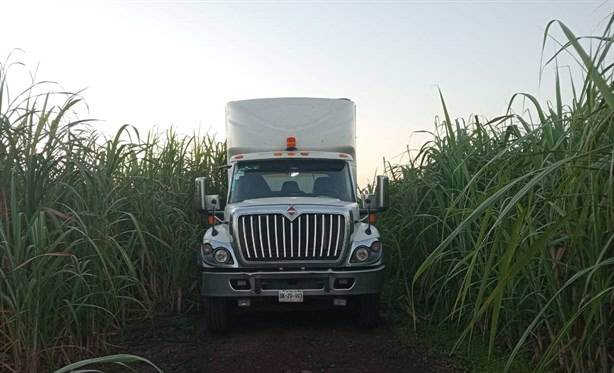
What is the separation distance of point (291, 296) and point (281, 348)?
2.54ft

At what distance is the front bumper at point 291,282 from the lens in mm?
7582

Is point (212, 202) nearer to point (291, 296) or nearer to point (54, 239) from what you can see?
point (291, 296)

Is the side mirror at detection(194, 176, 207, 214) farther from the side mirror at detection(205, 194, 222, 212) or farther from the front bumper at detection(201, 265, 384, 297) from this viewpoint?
the front bumper at detection(201, 265, 384, 297)

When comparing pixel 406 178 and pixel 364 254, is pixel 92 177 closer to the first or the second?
pixel 364 254

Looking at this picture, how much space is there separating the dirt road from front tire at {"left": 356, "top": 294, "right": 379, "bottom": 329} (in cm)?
12

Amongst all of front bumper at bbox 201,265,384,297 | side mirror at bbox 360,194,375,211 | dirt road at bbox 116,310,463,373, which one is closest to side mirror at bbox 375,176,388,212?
side mirror at bbox 360,194,375,211

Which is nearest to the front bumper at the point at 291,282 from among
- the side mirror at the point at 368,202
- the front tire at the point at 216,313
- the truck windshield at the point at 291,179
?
the front tire at the point at 216,313

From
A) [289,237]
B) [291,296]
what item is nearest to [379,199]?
[289,237]

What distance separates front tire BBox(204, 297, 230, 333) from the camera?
7.64 meters

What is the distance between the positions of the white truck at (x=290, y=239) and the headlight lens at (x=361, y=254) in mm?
12

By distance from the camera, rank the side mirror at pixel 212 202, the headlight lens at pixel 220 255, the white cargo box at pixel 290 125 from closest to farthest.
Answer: the headlight lens at pixel 220 255 → the side mirror at pixel 212 202 → the white cargo box at pixel 290 125

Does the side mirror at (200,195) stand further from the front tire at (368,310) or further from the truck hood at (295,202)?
the front tire at (368,310)

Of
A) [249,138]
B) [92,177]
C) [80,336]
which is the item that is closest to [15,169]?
[92,177]

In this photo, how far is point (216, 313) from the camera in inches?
301
